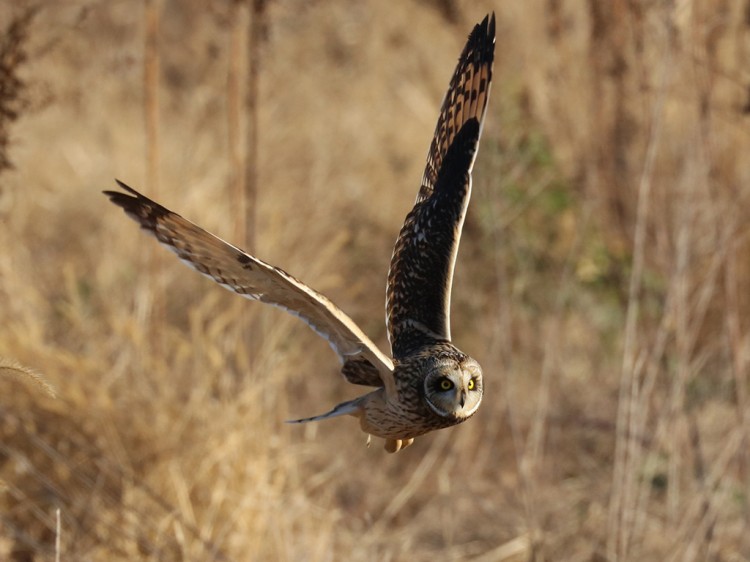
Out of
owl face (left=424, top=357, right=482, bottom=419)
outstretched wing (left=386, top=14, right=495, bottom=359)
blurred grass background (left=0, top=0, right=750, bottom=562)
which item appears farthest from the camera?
blurred grass background (left=0, top=0, right=750, bottom=562)

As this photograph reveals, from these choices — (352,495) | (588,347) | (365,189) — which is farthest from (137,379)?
(365,189)

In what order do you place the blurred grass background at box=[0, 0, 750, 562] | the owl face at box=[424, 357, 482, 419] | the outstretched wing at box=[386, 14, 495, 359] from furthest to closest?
the blurred grass background at box=[0, 0, 750, 562]
the outstretched wing at box=[386, 14, 495, 359]
the owl face at box=[424, 357, 482, 419]

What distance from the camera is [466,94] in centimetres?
259

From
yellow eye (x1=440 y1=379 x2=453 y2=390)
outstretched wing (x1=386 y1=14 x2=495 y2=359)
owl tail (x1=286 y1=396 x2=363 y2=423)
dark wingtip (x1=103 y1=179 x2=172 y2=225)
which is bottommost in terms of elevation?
owl tail (x1=286 y1=396 x2=363 y2=423)

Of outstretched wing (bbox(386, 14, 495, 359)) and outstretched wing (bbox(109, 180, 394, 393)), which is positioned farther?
outstretched wing (bbox(386, 14, 495, 359))

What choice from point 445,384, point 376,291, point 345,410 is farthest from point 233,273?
point 376,291

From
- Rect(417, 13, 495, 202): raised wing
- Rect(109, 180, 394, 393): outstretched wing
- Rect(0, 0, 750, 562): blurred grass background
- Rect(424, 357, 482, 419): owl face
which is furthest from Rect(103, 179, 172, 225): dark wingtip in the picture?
Rect(417, 13, 495, 202): raised wing

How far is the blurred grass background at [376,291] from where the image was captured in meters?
3.23

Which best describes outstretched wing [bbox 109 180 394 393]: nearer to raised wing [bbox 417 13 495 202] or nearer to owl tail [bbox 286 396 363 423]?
owl tail [bbox 286 396 363 423]

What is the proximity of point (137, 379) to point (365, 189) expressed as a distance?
3.21 metres

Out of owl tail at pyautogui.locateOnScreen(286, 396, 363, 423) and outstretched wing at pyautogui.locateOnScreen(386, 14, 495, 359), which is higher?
outstretched wing at pyautogui.locateOnScreen(386, 14, 495, 359)

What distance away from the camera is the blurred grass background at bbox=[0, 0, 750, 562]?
323 cm

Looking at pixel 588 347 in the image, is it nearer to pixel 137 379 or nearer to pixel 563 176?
pixel 563 176

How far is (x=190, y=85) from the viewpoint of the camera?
26.4ft
